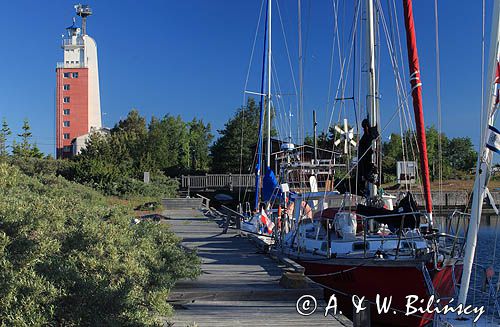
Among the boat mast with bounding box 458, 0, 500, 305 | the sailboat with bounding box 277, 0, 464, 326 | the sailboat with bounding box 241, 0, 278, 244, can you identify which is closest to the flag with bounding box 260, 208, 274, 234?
the sailboat with bounding box 241, 0, 278, 244

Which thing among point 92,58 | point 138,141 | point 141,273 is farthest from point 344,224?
point 92,58

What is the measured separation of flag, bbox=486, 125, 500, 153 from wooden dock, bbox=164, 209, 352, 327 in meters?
3.03

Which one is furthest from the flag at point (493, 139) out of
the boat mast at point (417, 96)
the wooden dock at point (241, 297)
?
the boat mast at point (417, 96)

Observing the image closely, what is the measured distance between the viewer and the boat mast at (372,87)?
40.4 ft

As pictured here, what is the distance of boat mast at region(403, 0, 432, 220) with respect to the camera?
954 cm

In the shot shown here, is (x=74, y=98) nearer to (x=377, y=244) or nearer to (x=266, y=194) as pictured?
(x=266, y=194)

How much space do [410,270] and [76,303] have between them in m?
7.04

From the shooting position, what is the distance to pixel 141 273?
19.8 feet

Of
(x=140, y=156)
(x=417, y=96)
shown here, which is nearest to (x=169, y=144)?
(x=140, y=156)

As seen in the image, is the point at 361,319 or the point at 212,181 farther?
the point at 212,181

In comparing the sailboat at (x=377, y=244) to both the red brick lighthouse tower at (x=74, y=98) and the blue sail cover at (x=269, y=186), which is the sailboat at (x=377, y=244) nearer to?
the blue sail cover at (x=269, y=186)

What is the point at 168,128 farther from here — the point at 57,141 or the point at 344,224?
the point at 344,224

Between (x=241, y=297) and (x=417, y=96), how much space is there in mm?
4949

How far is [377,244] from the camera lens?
445 inches
